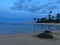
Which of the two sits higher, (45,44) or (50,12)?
(50,12)

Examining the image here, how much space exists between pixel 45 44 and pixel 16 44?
1.74 meters

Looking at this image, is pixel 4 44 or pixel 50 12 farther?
pixel 50 12

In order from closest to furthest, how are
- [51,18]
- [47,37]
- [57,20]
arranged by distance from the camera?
[47,37] → [57,20] → [51,18]

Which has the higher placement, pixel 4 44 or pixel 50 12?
pixel 50 12

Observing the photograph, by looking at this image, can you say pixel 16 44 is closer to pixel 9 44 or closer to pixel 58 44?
pixel 9 44

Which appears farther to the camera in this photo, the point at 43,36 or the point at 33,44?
the point at 43,36

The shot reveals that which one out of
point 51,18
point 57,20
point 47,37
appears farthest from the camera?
point 51,18

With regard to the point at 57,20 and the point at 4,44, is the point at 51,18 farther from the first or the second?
the point at 4,44

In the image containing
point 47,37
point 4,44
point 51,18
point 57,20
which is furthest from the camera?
point 51,18

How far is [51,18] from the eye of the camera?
105 metres

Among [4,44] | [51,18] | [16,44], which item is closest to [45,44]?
[16,44]

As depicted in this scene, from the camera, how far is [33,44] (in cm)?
912

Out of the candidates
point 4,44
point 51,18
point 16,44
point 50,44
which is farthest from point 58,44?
point 51,18

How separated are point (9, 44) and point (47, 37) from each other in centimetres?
391
